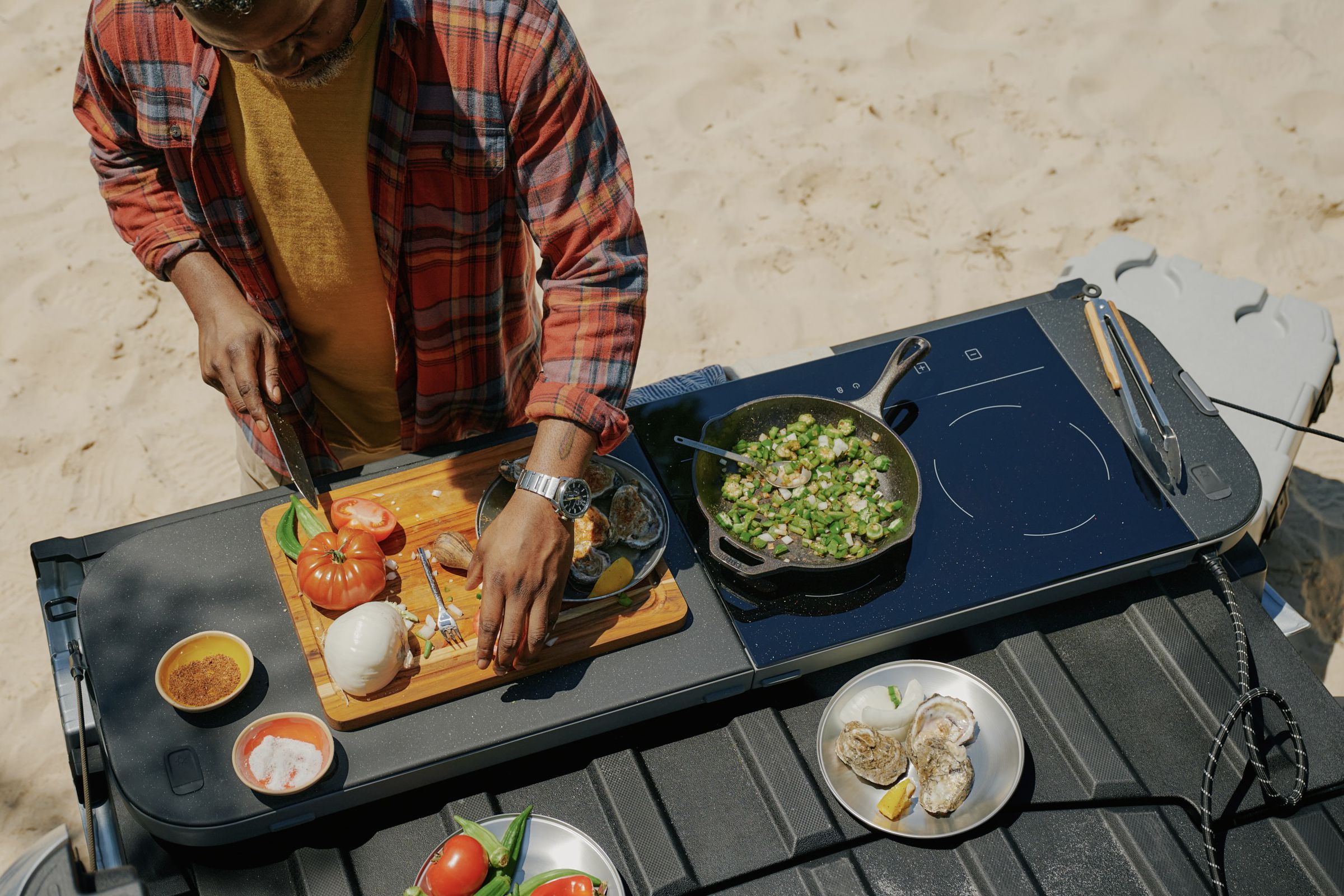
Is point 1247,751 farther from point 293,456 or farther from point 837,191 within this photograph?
point 837,191

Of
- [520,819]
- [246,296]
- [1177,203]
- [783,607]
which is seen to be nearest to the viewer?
[520,819]

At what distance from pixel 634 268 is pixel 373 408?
3.23ft

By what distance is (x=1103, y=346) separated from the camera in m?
2.44

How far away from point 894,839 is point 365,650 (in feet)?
3.34

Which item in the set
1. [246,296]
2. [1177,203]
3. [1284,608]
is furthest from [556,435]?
[1177,203]

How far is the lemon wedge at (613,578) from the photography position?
1.93m

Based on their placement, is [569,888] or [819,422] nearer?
[569,888]

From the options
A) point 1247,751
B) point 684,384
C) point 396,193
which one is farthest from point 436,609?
point 1247,751

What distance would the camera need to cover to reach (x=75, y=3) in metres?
5.09

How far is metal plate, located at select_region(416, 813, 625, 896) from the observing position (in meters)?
1.75

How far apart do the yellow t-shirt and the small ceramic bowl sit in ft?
2.36

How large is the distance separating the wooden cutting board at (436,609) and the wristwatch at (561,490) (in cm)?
23

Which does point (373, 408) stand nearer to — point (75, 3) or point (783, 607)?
point (783, 607)

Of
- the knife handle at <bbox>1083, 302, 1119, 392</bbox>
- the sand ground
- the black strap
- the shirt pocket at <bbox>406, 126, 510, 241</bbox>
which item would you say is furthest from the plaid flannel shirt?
the sand ground
